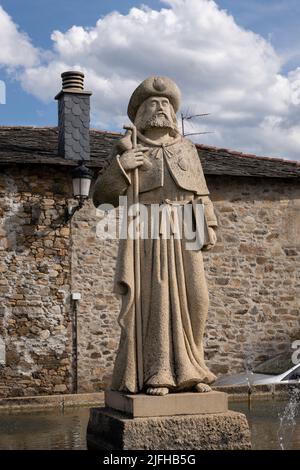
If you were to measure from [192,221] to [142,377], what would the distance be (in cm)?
131

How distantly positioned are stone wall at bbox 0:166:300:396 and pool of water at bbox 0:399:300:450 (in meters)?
2.86

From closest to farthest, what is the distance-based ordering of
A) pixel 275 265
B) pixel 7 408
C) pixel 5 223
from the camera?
pixel 7 408
pixel 5 223
pixel 275 265

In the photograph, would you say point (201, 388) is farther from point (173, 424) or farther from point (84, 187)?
point (84, 187)

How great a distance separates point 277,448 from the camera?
244 inches

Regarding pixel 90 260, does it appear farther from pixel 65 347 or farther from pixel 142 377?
pixel 142 377

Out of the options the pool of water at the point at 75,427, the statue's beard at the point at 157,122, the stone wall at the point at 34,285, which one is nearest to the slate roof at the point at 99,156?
the stone wall at the point at 34,285

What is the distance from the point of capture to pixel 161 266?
5680mm

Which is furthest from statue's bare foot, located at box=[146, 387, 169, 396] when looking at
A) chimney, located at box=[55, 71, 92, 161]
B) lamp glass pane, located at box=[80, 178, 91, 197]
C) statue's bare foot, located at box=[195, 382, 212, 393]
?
chimney, located at box=[55, 71, 92, 161]

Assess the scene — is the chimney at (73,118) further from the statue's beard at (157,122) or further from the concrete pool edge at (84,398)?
the statue's beard at (157,122)

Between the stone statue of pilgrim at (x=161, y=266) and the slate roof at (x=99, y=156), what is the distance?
7.72m

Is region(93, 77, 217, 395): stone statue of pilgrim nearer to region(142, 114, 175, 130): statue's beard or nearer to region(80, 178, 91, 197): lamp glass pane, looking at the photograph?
region(142, 114, 175, 130): statue's beard

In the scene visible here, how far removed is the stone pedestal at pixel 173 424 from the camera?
16.8ft

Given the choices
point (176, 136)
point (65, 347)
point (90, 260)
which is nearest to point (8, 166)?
point (90, 260)

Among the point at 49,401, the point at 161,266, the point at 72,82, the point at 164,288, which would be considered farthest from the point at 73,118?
the point at 164,288
